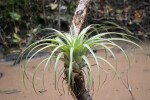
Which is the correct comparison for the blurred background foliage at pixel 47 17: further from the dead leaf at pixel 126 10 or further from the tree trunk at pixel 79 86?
the tree trunk at pixel 79 86

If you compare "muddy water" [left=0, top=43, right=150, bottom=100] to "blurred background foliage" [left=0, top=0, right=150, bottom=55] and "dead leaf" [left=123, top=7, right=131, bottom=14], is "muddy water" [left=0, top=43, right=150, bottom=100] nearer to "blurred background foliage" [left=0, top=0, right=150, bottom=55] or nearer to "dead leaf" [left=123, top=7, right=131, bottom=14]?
"blurred background foliage" [left=0, top=0, right=150, bottom=55]

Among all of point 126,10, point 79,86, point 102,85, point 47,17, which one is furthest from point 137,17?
point 79,86

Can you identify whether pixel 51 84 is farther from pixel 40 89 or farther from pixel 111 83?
pixel 111 83

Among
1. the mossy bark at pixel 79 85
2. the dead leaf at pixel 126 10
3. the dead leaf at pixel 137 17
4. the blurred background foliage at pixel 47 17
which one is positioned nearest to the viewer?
the mossy bark at pixel 79 85

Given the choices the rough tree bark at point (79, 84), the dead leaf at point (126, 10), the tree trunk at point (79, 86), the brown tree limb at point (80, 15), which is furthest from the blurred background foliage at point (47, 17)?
the tree trunk at point (79, 86)

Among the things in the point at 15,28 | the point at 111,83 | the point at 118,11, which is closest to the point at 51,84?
the point at 111,83

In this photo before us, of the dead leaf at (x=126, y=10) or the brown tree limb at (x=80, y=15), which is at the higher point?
the brown tree limb at (x=80, y=15)

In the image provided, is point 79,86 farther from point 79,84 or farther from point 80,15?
point 80,15

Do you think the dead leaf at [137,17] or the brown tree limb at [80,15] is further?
the dead leaf at [137,17]

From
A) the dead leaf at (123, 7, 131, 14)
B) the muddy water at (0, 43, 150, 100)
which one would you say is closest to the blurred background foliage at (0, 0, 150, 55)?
the dead leaf at (123, 7, 131, 14)
